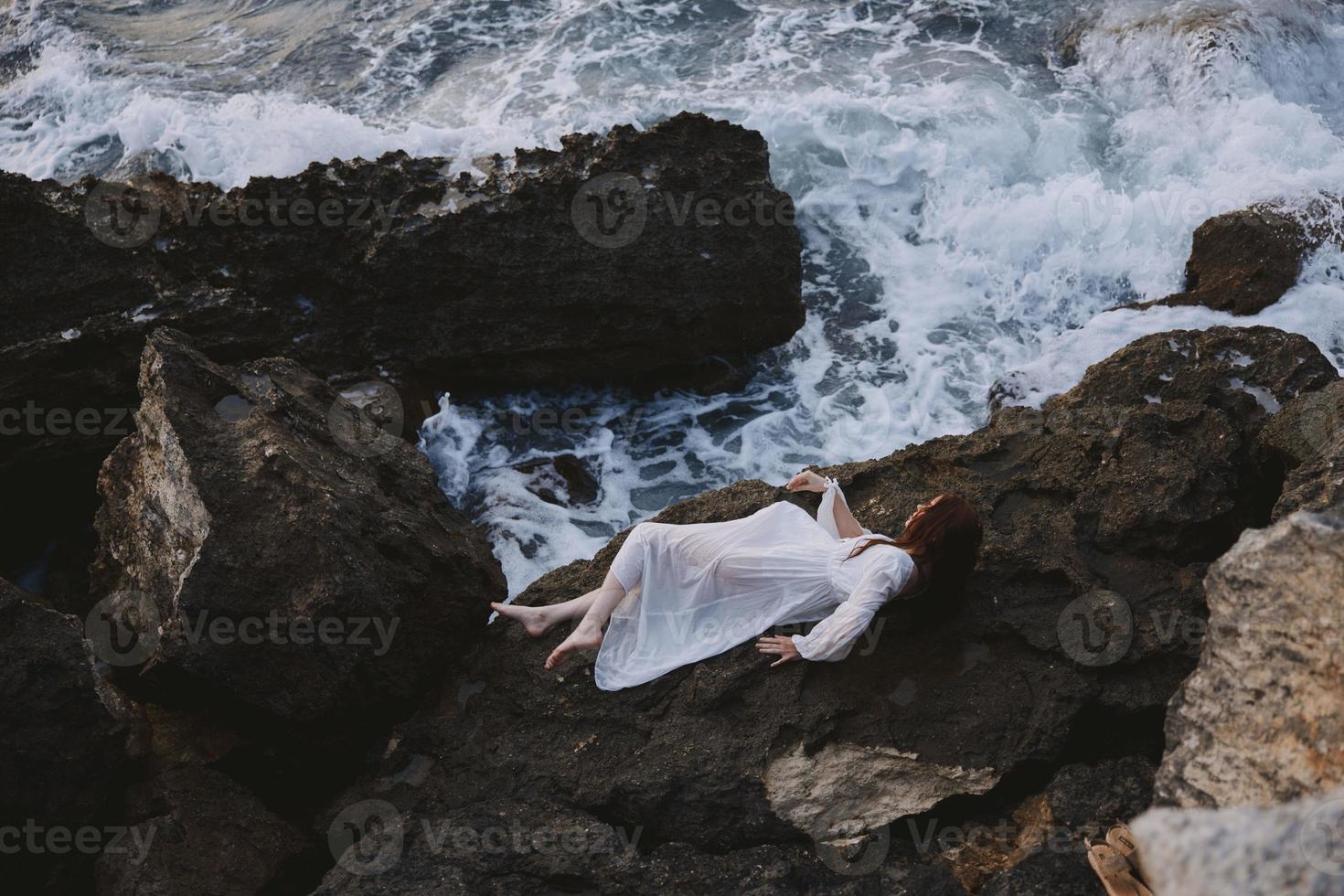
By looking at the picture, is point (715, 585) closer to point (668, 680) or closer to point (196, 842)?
point (668, 680)

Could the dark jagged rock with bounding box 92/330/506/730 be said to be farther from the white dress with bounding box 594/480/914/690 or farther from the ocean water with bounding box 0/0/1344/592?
the ocean water with bounding box 0/0/1344/592

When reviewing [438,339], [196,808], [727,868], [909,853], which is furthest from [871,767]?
[438,339]

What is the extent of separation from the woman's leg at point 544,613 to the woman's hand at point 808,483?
1.20 meters

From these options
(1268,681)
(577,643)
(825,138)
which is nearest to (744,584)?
(577,643)

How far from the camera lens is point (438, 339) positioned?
26.1ft

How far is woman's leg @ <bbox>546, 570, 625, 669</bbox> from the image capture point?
5008 millimetres

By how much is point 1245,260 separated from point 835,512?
5000 mm

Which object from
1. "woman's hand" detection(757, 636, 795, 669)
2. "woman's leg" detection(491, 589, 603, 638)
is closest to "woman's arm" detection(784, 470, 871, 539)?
"woman's hand" detection(757, 636, 795, 669)

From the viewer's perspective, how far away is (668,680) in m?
5.05

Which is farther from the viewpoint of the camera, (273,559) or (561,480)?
(561,480)

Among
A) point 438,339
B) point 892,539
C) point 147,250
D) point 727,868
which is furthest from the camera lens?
point 438,339

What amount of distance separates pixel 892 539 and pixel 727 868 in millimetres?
1692

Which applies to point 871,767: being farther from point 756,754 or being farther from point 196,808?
point 196,808

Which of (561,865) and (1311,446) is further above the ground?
(1311,446)
